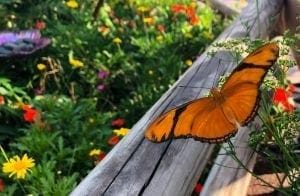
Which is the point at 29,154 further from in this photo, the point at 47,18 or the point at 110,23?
the point at 110,23

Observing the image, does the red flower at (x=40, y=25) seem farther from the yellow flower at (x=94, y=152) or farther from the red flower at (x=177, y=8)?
the yellow flower at (x=94, y=152)

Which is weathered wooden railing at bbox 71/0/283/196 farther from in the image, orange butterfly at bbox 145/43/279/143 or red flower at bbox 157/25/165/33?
red flower at bbox 157/25/165/33

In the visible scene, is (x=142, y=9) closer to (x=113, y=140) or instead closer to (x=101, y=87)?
(x=101, y=87)

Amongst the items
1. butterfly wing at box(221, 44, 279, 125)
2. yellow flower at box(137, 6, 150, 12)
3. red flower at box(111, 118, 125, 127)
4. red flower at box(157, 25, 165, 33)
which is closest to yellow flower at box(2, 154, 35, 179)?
red flower at box(111, 118, 125, 127)

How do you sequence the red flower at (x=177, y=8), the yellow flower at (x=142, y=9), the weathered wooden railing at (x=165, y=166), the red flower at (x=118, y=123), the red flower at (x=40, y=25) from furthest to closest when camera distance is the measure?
the red flower at (x=177, y=8), the yellow flower at (x=142, y=9), the red flower at (x=40, y=25), the red flower at (x=118, y=123), the weathered wooden railing at (x=165, y=166)

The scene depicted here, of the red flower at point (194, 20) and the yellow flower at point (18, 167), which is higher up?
the yellow flower at point (18, 167)

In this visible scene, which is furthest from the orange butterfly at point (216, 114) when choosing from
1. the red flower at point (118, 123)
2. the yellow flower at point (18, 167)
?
the red flower at point (118, 123)
